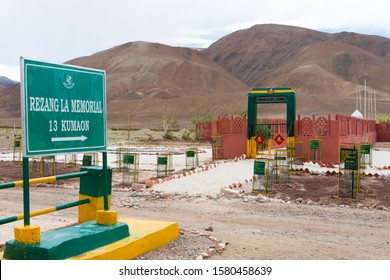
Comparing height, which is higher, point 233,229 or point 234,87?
point 234,87

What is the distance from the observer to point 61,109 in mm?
6375

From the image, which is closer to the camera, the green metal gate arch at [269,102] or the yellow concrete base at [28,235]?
the yellow concrete base at [28,235]

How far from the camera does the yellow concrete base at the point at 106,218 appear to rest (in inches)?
276

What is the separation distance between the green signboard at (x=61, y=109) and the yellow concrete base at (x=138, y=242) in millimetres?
1241

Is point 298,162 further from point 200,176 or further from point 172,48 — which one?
point 172,48

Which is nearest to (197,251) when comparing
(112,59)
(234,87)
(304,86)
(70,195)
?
(70,195)

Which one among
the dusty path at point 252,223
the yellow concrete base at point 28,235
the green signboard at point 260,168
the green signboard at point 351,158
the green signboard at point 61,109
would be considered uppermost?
the green signboard at point 61,109

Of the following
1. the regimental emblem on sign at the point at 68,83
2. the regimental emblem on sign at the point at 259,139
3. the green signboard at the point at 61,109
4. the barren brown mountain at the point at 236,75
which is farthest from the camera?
the barren brown mountain at the point at 236,75

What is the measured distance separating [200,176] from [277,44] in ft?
516

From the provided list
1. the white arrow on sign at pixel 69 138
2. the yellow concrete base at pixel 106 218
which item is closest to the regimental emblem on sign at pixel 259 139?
the yellow concrete base at pixel 106 218

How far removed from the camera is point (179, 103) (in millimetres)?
109375

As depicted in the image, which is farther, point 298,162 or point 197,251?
point 298,162

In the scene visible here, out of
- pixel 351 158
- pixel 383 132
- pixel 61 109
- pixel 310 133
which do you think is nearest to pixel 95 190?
pixel 61 109

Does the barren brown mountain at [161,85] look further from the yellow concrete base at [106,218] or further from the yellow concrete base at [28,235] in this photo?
the yellow concrete base at [28,235]
